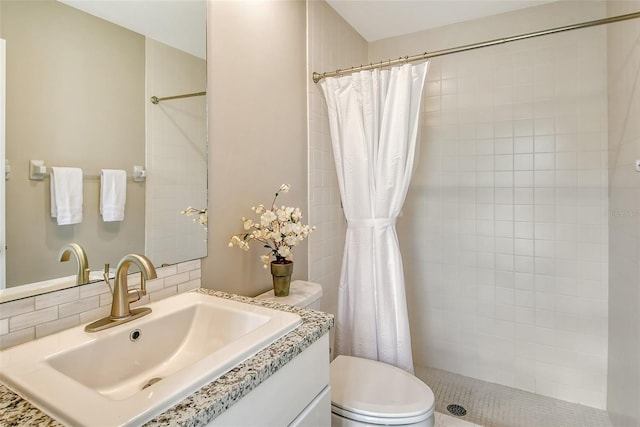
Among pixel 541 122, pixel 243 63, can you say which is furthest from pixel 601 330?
pixel 243 63

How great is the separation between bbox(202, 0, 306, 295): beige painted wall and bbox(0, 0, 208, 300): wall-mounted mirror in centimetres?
8

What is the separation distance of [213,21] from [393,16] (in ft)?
4.43

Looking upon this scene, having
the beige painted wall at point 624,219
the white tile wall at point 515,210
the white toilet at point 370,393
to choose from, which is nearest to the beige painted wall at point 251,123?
the white toilet at point 370,393

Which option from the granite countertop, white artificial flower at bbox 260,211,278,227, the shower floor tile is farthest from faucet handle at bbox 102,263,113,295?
the shower floor tile

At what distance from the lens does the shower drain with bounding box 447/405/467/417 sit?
1936 millimetres

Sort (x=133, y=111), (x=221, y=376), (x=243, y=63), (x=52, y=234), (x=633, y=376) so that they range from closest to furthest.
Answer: (x=221, y=376) → (x=52, y=234) → (x=133, y=111) → (x=243, y=63) → (x=633, y=376)

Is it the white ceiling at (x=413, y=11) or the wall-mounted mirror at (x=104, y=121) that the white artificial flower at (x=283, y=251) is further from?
the white ceiling at (x=413, y=11)

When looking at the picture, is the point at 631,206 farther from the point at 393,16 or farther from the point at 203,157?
the point at 203,157

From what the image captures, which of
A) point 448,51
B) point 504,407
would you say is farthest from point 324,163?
point 504,407

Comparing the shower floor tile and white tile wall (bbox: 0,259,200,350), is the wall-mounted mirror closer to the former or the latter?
white tile wall (bbox: 0,259,200,350)

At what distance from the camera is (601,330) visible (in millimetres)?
1979

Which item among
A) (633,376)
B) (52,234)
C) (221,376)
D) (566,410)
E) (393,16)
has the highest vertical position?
(393,16)

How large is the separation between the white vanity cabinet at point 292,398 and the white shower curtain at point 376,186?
0.82 meters

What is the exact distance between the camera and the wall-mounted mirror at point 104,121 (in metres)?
0.82
